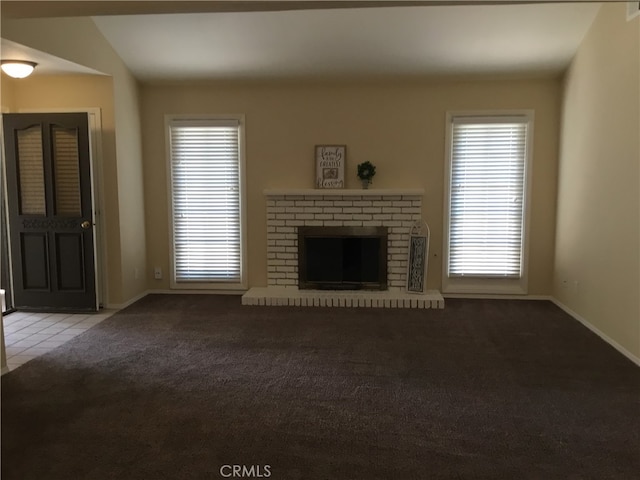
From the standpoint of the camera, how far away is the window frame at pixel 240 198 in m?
5.28

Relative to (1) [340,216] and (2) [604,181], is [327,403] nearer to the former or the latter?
(1) [340,216]

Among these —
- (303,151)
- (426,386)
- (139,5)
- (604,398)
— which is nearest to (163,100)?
(303,151)

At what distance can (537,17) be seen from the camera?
4098 mm

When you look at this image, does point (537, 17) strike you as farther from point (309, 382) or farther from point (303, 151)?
point (309, 382)

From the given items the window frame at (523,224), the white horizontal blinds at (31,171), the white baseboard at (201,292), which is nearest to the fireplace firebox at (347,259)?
the window frame at (523,224)

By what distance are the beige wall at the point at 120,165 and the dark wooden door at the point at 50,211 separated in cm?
28

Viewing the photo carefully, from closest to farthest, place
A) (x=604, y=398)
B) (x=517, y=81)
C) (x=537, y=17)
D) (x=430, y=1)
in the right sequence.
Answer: (x=430, y=1) → (x=604, y=398) → (x=537, y=17) → (x=517, y=81)

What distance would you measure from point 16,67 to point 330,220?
3.22 meters

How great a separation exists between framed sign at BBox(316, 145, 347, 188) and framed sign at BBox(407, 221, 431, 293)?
1039 millimetres

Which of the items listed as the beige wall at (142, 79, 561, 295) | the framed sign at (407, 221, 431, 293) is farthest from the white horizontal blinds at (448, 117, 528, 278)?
the framed sign at (407, 221, 431, 293)

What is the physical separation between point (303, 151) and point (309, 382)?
9.80 feet

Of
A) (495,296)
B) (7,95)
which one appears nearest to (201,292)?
(7,95)

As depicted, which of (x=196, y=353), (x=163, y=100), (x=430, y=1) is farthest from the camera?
(x=163, y=100)

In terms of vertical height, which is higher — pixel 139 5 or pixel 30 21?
pixel 30 21
